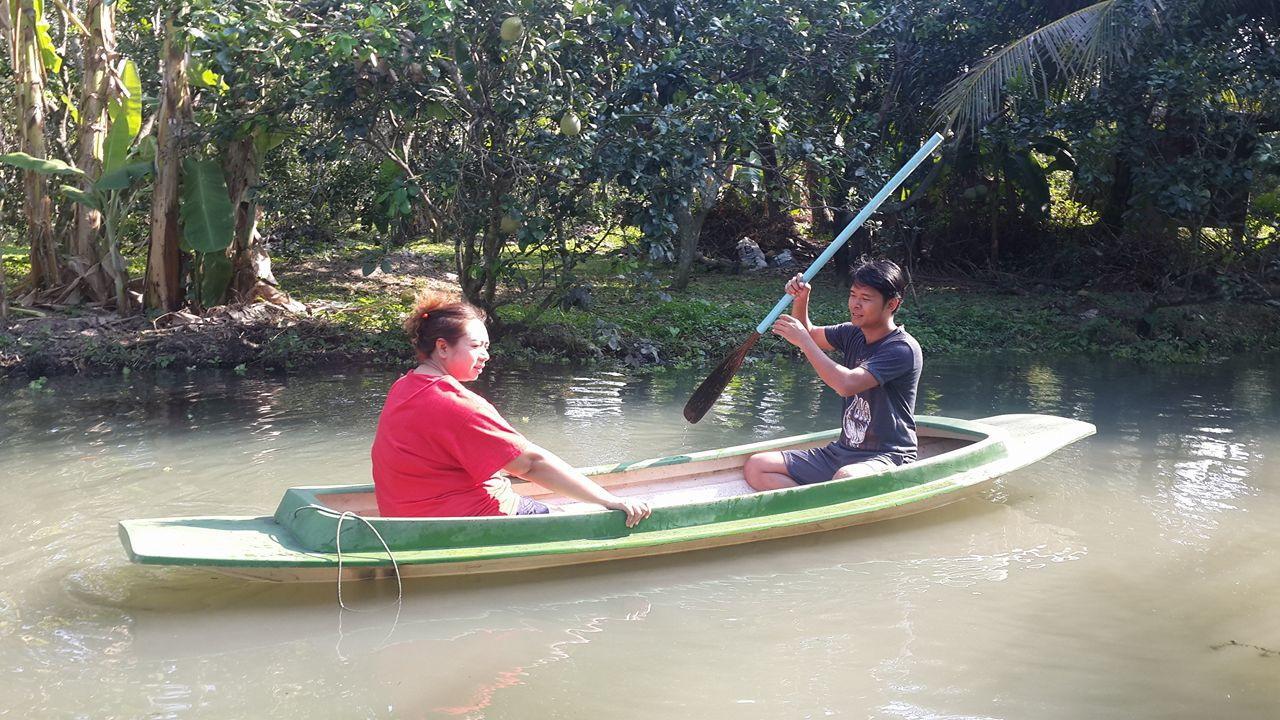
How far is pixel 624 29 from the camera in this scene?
27.1ft

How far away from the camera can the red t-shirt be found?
Answer: 3.91 meters

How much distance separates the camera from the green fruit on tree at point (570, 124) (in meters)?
7.85

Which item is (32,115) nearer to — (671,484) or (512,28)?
(512,28)

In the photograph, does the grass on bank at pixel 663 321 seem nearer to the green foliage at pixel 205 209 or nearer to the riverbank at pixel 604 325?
the riverbank at pixel 604 325

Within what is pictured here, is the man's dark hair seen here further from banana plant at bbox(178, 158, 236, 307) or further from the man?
banana plant at bbox(178, 158, 236, 307)

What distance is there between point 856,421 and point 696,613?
57.6 inches

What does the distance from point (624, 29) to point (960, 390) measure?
399 cm

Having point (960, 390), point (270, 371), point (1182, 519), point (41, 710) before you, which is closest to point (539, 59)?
point (270, 371)

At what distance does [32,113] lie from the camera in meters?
9.79

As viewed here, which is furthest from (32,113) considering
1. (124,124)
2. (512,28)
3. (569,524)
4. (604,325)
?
(569,524)

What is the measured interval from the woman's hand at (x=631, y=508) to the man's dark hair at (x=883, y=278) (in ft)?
4.74

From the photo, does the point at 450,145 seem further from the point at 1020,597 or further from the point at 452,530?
the point at 1020,597

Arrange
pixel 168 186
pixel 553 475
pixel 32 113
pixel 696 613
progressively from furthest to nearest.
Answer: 1. pixel 32 113
2. pixel 168 186
3. pixel 696 613
4. pixel 553 475

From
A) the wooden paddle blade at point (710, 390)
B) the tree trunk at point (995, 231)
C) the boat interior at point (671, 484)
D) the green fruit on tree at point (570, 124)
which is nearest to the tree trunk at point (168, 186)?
the green fruit on tree at point (570, 124)
